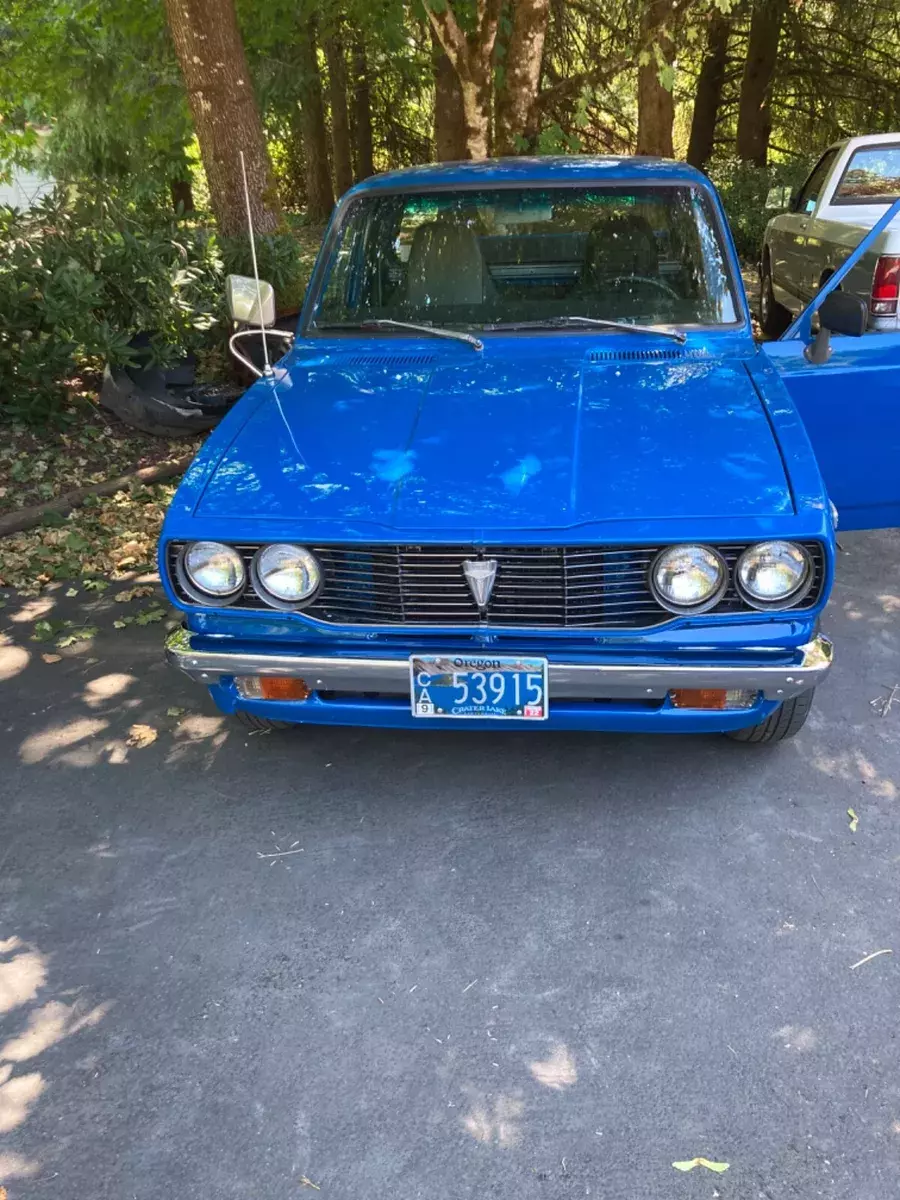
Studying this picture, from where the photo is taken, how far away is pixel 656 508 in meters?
2.75

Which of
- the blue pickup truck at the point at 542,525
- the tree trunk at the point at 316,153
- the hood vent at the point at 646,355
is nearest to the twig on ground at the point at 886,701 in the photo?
the blue pickup truck at the point at 542,525

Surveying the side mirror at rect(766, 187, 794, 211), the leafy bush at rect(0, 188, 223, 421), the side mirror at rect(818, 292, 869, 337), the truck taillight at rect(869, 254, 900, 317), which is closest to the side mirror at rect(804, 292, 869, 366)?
the side mirror at rect(818, 292, 869, 337)

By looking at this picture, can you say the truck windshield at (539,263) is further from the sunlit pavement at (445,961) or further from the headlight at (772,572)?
the sunlit pavement at (445,961)

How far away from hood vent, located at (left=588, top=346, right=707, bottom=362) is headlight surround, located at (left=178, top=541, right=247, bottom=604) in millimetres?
1572

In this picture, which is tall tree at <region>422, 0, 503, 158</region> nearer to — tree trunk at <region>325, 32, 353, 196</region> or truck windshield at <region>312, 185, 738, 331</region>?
truck windshield at <region>312, 185, 738, 331</region>

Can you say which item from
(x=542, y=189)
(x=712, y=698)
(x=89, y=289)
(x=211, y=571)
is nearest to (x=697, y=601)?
(x=712, y=698)

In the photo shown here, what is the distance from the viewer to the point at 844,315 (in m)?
3.57

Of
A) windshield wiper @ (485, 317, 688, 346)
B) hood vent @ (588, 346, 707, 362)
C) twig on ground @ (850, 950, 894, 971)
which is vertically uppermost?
windshield wiper @ (485, 317, 688, 346)

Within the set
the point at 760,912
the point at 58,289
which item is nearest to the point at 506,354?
the point at 760,912

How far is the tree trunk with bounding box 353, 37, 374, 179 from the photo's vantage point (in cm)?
1716

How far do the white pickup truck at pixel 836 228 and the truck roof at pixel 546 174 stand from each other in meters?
2.72

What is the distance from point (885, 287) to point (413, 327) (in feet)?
12.6

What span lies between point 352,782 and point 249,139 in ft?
19.9

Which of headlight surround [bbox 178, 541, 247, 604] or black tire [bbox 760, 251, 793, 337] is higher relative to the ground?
headlight surround [bbox 178, 541, 247, 604]
